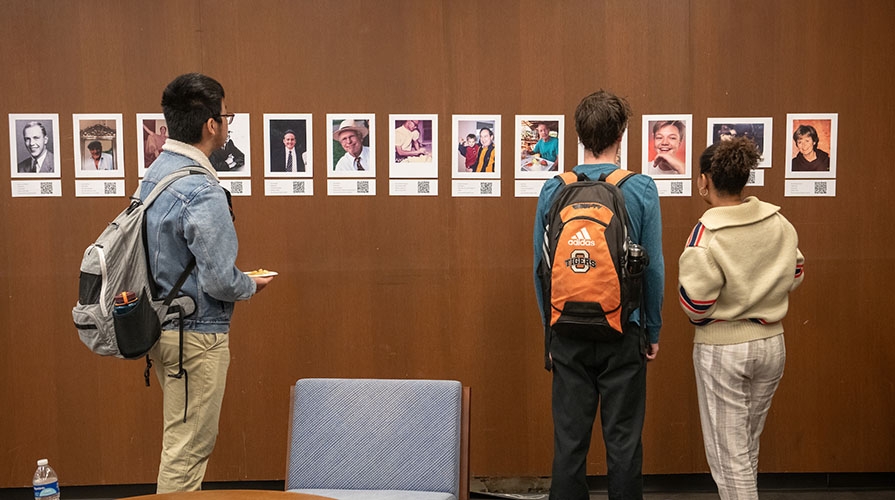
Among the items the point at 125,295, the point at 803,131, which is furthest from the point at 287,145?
the point at 803,131

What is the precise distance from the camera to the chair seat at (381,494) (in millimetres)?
2377

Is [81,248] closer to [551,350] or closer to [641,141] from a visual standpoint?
[551,350]

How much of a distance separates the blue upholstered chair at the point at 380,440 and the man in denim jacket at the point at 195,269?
0.31 metres

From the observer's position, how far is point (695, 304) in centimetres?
280

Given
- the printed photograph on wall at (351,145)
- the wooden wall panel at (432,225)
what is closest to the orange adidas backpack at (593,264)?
the wooden wall panel at (432,225)

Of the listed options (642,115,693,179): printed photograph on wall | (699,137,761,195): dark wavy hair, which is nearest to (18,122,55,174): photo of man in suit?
(642,115,693,179): printed photograph on wall

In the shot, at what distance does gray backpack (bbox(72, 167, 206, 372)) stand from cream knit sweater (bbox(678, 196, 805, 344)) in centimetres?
176

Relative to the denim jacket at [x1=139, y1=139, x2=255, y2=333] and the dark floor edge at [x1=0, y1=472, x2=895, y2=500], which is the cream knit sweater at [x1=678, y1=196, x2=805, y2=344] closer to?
the dark floor edge at [x1=0, y1=472, x2=895, y2=500]

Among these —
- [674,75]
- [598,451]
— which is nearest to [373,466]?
[598,451]

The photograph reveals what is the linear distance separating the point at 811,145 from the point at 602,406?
6.63 feet

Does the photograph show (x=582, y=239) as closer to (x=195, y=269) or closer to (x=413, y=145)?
(x=195, y=269)

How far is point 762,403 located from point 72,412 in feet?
10.6

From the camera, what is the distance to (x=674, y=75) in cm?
382

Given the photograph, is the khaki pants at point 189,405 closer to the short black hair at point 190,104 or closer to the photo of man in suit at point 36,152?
the short black hair at point 190,104
